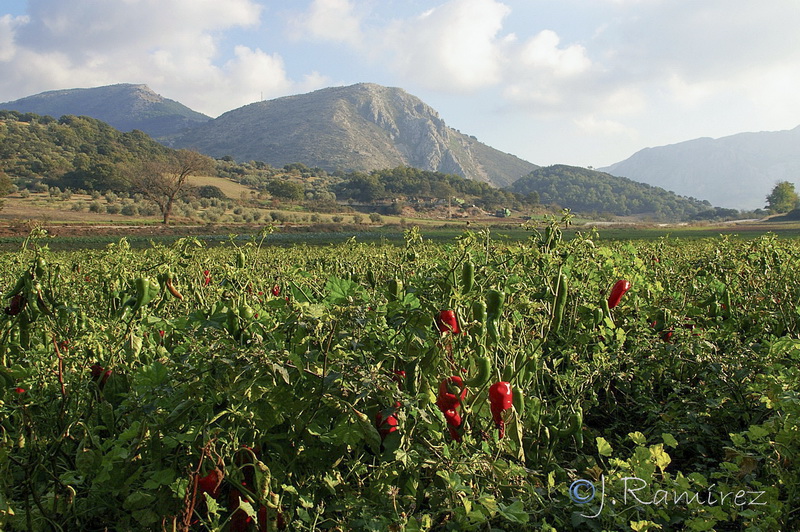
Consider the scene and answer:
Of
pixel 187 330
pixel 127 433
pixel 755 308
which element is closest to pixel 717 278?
pixel 755 308

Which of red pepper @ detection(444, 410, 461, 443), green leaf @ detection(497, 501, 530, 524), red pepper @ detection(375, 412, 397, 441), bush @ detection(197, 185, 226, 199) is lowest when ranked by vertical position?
green leaf @ detection(497, 501, 530, 524)

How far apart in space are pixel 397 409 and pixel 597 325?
2.04 meters

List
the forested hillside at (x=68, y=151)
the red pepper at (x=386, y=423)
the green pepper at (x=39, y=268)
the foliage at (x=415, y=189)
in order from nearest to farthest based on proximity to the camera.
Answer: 1. the red pepper at (x=386, y=423)
2. the green pepper at (x=39, y=268)
3. the forested hillside at (x=68, y=151)
4. the foliage at (x=415, y=189)

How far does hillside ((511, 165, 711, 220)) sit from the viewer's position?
143250 mm

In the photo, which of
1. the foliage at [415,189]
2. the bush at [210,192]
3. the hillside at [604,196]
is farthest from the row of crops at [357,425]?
the hillside at [604,196]

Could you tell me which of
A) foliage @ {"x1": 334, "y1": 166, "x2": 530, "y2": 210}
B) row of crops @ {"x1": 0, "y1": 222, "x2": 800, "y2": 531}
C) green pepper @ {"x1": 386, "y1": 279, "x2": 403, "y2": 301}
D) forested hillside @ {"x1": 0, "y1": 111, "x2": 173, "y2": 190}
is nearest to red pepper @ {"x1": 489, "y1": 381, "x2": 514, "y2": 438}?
row of crops @ {"x1": 0, "y1": 222, "x2": 800, "y2": 531}

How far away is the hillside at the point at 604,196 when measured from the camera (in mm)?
143250

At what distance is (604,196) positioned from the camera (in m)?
148

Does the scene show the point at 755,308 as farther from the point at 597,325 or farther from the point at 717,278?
the point at 597,325

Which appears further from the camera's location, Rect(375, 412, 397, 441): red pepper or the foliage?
the foliage

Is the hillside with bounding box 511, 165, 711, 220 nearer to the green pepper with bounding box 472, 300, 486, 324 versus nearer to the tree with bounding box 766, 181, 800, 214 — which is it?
the tree with bounding box 766, 181, 800, 214

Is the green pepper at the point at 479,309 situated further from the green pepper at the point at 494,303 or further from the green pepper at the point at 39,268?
the green pepper at the point at 39,268

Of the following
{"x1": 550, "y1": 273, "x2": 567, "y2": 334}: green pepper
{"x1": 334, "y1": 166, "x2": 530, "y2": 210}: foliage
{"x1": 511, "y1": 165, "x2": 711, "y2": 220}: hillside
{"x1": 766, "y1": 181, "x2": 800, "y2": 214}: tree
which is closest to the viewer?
{"x1": 550, "y1": 273, "x2": 567, "y2": 334}: green pepper

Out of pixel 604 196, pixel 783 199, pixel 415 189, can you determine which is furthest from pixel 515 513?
pixel 604 196
